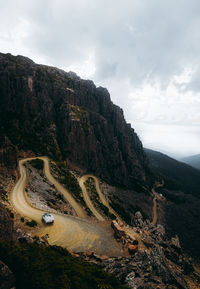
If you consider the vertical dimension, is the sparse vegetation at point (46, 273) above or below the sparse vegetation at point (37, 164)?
below

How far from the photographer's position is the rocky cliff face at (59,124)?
8662 cm

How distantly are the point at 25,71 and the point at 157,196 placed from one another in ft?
436

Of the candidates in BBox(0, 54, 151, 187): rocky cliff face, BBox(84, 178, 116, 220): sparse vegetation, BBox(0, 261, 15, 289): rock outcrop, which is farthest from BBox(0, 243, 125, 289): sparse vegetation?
BBox(0, 54, 151, 187): rocky cliff face

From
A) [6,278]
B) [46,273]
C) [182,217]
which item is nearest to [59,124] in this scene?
[46,273]

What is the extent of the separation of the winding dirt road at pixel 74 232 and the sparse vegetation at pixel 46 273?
7.70 metres

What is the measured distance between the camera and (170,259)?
124 feet

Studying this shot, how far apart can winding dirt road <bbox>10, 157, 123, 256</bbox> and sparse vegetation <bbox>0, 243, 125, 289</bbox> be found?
770cm

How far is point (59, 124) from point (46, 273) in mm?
94554

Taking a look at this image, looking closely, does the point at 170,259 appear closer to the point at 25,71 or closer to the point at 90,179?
the point at 90,179

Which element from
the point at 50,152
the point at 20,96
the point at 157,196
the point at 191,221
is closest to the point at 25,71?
the point at 20,96

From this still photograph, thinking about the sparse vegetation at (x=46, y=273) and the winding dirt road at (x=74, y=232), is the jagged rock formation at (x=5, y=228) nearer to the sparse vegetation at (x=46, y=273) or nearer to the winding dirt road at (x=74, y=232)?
the sparse vegetation at (x=46, y=273)

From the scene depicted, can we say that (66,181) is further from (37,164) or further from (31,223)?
(31,223)

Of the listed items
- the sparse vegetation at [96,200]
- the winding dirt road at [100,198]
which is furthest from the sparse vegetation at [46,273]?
the sparse vegetation at [96,200]

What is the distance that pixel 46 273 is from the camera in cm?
1442
